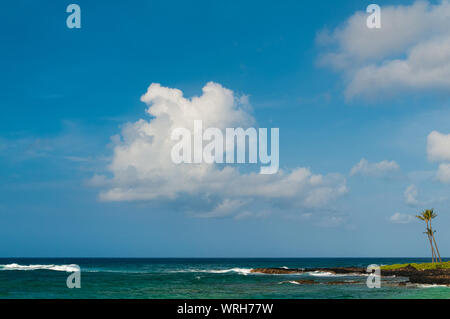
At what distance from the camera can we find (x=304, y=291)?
43156 mm

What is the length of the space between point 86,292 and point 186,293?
11305 millimetres

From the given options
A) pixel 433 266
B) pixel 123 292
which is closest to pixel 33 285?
pixel 123 292

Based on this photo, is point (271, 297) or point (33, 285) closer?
point (271, 297)

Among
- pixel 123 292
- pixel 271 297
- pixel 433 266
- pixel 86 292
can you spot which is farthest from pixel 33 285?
pixel 433 266
